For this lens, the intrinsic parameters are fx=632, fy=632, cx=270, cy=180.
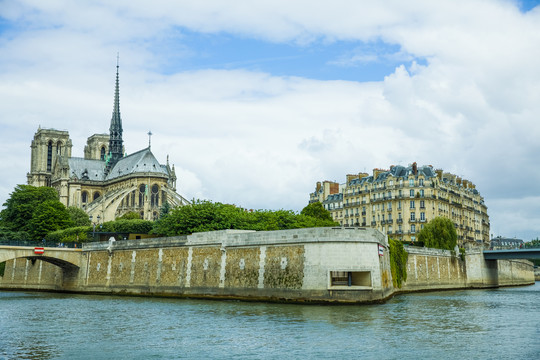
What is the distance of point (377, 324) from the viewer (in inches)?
1282

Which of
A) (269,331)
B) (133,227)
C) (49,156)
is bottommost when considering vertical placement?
(269,331)

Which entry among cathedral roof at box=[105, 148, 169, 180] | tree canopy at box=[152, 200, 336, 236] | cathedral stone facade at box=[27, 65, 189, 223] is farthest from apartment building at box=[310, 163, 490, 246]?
cathedral roof at box=[105, 148, 169, 180]

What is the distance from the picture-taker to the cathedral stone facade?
131125 millimetres

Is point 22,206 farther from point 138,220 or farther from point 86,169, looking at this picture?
point 86,169

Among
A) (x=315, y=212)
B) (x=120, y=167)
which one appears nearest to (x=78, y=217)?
(x=120, y=167)

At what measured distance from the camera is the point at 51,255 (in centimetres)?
6244

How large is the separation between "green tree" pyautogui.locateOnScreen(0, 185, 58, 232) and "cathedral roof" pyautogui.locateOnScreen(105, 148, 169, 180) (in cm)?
3717

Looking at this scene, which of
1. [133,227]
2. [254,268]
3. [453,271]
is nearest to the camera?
[254,268]

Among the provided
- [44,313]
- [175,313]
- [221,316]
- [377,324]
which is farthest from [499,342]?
[44,313]

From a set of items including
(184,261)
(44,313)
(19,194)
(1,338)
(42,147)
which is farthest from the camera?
(42,147)

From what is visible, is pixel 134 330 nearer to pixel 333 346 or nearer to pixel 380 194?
pixel 333 346

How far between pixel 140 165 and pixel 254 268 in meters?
96.9

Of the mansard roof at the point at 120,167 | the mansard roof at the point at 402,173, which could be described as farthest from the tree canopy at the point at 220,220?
the mansard roof at the point at 120,167

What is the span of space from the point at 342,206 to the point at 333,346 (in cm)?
8216
